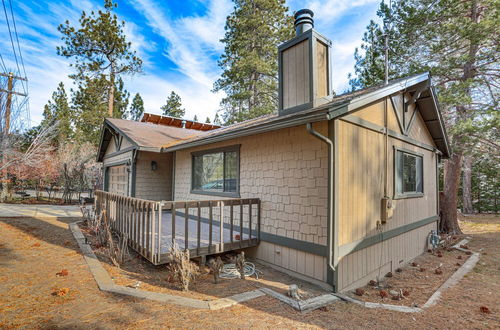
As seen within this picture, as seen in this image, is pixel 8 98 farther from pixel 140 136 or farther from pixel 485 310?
pixel 485 310

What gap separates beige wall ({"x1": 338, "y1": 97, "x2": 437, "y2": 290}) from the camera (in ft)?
14.4

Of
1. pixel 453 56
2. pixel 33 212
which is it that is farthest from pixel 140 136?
pixel 453 56

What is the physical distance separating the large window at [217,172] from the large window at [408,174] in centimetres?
356

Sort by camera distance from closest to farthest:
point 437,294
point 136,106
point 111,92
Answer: point 437,294 → point 111,92 → point 136,106

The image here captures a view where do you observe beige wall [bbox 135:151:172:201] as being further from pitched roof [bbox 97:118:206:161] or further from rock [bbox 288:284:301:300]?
rock [bbox 288:284:301:300]

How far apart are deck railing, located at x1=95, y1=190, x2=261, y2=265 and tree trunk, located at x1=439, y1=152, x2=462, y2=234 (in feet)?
28.4

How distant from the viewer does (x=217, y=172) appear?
274 inches

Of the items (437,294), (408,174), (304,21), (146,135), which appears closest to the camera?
(437,294)

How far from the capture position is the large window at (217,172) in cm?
638

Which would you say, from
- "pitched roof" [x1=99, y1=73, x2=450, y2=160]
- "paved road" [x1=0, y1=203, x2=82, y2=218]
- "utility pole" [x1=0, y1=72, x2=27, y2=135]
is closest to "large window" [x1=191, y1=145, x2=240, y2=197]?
"pitched roof" [x1=99, y1=73, x2=450, y2=160]

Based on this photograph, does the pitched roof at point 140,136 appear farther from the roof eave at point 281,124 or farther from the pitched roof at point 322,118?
the roof eave at point 281,124

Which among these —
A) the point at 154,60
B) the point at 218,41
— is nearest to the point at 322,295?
the point at 218,41

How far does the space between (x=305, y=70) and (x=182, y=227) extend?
4.61 meters

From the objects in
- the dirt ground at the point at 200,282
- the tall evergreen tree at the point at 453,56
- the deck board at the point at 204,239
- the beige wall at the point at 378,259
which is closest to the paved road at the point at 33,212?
the deck board at the point at 204,239
